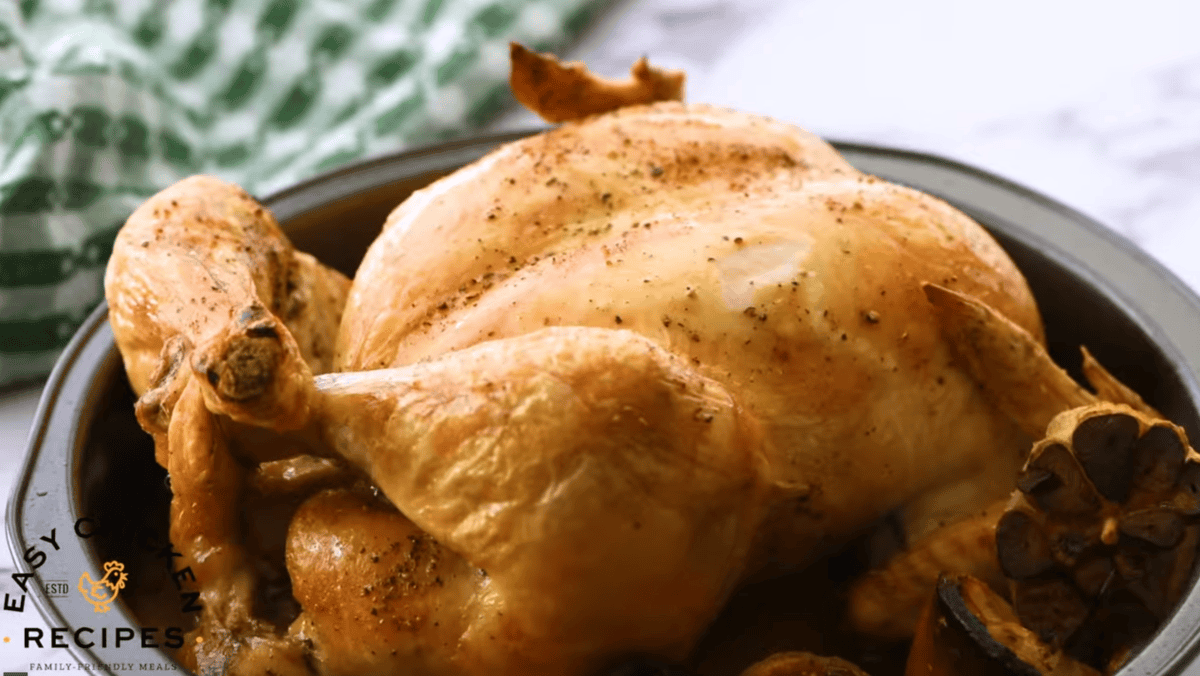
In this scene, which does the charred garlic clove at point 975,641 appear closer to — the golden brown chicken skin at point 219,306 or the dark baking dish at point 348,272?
the dark baking dish at point 348,272

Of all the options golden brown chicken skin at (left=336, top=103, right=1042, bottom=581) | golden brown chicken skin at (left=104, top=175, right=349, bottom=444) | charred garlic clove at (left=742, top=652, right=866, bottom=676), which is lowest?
charred garlic clove at (left=742, top=652, right=866, bottom=676)

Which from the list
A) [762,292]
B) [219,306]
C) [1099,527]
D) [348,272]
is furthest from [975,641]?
[348,272]

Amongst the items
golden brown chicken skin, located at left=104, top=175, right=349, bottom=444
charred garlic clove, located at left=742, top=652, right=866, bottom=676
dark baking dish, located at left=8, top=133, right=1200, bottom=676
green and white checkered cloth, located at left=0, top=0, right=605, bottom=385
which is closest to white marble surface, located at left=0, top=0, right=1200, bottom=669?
green and white checkered cloth, located at left=0, top=0, right=605, bottom=385

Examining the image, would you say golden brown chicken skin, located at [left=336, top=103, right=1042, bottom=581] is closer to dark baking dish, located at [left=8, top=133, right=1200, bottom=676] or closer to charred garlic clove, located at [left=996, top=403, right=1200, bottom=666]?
charred garlic clove, located at [left=996, top=403, right=1200, bottom=666]

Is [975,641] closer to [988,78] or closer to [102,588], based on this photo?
[102,588]

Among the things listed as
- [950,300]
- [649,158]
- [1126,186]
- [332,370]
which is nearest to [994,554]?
[950,300]

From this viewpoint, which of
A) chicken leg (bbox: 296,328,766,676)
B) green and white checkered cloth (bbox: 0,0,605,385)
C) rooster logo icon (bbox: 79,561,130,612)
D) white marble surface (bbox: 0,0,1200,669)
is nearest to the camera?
chicken leg (bbox: 296,328,766,676)
